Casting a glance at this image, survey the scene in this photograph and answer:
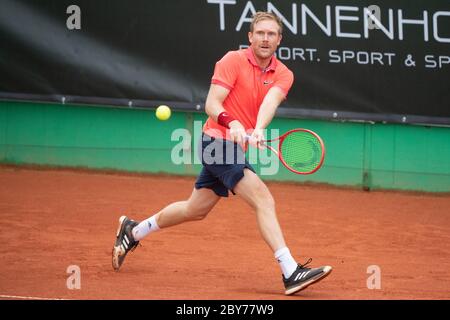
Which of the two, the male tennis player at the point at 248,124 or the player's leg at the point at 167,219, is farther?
the player's leg at the point at 167,219

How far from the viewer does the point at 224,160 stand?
212 inches

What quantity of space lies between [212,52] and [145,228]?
3.67 metres

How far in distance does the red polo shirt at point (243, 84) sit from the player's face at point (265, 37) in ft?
0.31

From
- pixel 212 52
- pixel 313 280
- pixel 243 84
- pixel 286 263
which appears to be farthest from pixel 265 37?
pixel 212 52

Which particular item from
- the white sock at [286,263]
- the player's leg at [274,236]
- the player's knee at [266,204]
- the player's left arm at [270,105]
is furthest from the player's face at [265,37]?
the white sock at [286,263]

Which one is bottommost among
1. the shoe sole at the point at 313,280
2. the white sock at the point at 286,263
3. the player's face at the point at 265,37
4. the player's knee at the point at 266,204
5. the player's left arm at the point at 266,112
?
the shoe sole at the point at 313,280

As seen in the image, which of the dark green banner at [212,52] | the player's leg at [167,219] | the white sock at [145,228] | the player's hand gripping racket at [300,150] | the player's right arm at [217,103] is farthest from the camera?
the dark green banner at [212,52]

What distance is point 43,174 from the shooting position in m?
9.45

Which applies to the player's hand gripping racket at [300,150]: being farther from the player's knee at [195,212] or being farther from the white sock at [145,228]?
the white sock at [145,228]

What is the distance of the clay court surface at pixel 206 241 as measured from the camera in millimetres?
5375

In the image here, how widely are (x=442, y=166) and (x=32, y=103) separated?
4117 mm

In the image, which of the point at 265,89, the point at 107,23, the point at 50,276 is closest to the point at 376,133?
the point at 107,23

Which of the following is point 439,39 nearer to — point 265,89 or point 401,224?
point 401,224

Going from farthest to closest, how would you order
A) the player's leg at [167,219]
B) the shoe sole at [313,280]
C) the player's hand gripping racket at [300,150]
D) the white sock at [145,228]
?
the white sock at [145,228], the player's leg at [167,219], the player's hand gripping racket at [300,150], the shoe sole at [313,280]
